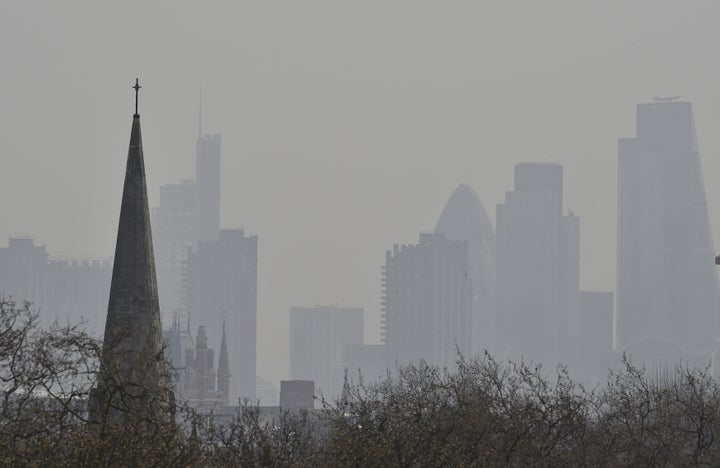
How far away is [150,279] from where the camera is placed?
57.4 meters

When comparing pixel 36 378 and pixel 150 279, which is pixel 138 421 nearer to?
pixel 36 378

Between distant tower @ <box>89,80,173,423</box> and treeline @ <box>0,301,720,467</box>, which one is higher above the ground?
distant tower @ <box>89,80,173,423</box>

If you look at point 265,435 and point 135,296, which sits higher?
point 135,296

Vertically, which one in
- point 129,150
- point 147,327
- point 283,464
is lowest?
point 283,464

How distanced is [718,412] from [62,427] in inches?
1390

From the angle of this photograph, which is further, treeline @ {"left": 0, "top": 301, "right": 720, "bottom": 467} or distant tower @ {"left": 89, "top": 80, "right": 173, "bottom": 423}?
distant tower @ {"left": 89, "top": 80, "right": 173, "bottom": 423}

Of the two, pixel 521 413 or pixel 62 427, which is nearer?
pixel 62 427

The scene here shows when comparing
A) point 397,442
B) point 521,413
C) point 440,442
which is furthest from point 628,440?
point 397,442

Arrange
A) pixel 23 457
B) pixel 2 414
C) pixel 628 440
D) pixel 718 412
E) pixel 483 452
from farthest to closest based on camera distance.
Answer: pixel 718 412, pixel 628 440, pixel 483 452, pixel 2 414, pixel 23 457

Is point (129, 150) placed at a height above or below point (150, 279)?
above

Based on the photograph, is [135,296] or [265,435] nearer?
[265,435]

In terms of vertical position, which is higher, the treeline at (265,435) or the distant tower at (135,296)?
the distant tower at (135,296)

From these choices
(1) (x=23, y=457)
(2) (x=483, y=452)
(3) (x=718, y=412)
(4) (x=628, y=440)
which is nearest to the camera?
(1) (x=23, y=457)

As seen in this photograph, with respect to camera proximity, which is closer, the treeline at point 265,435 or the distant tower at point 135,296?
the treeline at point 265,435
